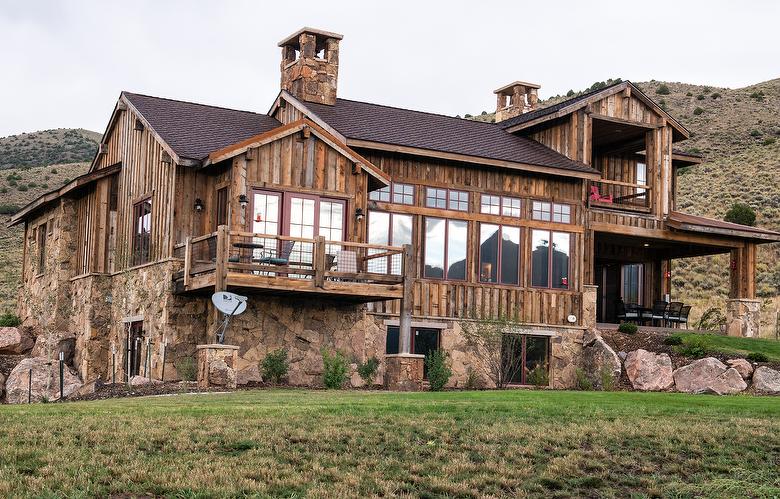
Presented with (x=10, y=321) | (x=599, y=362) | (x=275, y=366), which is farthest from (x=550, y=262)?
(x=10, y=321)

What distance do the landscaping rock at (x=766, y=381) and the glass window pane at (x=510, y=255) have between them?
19.9 feet

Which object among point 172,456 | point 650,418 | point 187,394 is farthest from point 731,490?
point 187,394

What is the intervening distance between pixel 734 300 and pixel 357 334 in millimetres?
12586

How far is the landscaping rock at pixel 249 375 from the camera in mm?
22516

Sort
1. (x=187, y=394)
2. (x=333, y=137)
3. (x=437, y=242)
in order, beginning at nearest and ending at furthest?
(x=187, y=394) < (x=333, y=137) < (x=437, y=242)

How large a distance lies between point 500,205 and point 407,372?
251 inches

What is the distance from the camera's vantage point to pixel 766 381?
25.1 m

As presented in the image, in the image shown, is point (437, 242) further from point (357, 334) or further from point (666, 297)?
point (666, 297)

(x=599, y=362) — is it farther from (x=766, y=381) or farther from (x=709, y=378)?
(x=766, y=381)

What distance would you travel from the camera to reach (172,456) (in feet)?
39.2

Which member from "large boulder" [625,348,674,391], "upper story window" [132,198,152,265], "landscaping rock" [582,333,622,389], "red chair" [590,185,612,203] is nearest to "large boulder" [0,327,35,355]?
"upper story window" [132,198,152,265]

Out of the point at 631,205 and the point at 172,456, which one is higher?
the point at 631,205

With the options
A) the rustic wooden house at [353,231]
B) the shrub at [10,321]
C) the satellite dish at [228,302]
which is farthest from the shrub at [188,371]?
the shrub at [10,321]

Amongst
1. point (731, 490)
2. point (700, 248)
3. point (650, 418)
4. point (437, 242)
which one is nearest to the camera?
point (731, 490)
